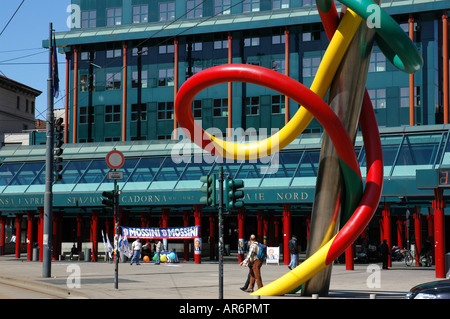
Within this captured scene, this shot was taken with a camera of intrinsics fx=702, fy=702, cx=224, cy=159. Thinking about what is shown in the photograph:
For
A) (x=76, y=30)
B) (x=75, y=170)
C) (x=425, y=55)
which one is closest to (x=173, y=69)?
(x=76, y=30)

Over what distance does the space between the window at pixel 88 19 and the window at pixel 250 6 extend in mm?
13422

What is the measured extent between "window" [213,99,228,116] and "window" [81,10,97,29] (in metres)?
13.6

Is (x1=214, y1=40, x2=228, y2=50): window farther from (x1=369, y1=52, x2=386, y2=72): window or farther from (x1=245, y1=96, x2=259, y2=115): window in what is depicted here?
(x1=369, y1=52, x2=386, y2=72): window

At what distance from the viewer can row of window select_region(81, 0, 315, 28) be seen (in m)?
56.9

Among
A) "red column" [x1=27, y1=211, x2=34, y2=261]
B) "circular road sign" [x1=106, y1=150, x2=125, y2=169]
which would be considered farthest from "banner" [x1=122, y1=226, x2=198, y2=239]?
"circular road sign" [x1=106, y1=150, x2=125, y2=169]

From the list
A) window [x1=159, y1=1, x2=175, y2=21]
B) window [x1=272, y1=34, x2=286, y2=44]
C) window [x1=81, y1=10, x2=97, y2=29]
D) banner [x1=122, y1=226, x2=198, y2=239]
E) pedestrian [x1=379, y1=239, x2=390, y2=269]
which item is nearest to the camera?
pedestrian [x1=379, y1=239, x2=390, y2=269]

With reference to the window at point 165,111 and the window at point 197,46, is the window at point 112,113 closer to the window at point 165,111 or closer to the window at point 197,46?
the window at point 165,111

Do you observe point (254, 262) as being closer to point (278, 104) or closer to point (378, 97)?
point (378, 97)

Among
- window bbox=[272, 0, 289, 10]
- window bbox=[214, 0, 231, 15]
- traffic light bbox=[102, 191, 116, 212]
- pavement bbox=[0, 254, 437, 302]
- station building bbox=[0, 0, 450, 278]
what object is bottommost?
pavement bbox=[0, 254, 437, 302]

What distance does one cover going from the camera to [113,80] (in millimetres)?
59406

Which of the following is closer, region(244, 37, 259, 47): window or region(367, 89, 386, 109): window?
region(367, 89, 386, 109): window

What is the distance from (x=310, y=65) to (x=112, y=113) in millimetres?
17213

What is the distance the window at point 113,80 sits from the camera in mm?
59216

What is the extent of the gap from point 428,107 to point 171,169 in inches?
763
